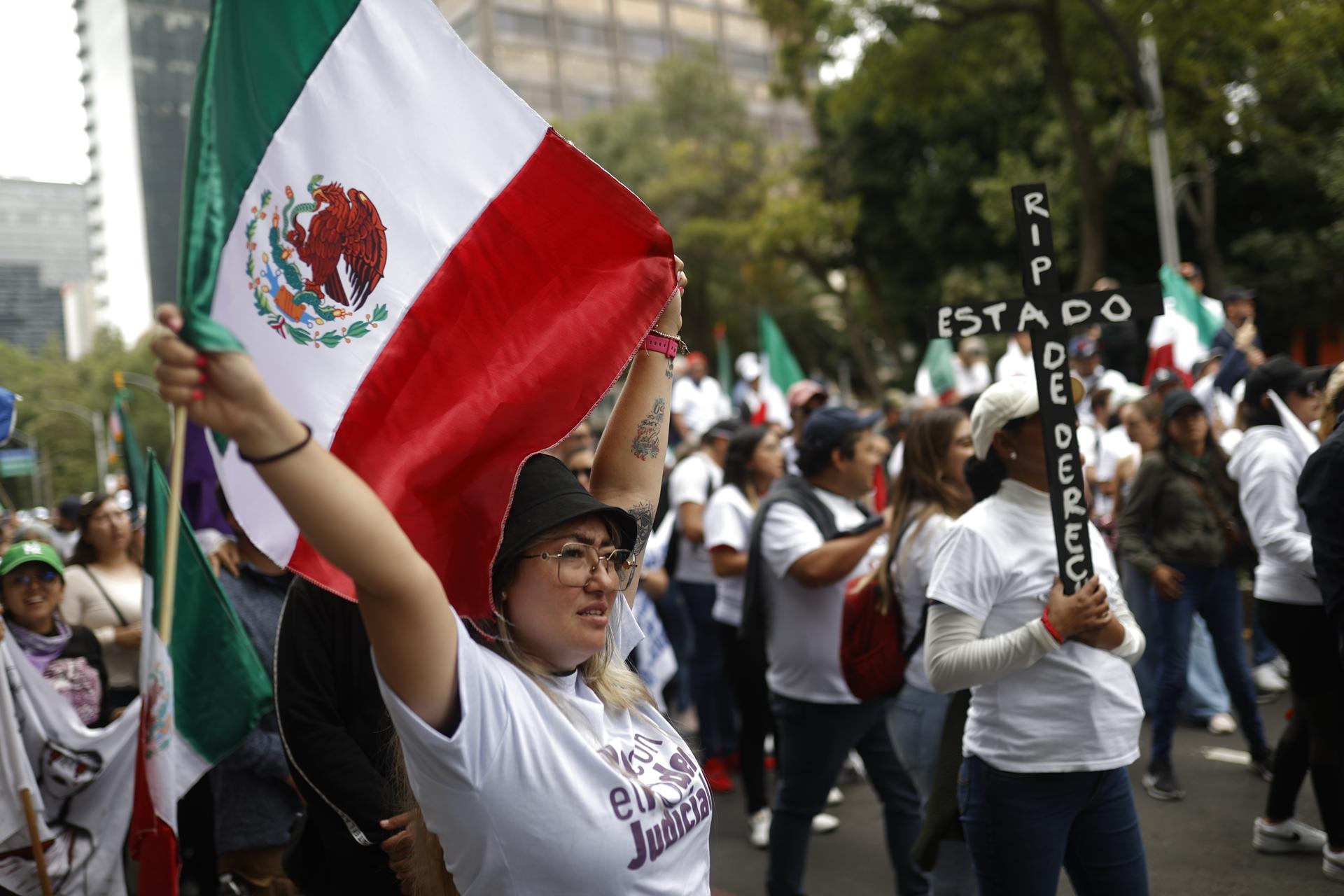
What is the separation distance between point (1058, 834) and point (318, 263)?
2.42 m

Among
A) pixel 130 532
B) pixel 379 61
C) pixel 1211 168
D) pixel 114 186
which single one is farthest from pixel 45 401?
pixel 379 61

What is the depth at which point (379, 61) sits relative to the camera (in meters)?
2.79

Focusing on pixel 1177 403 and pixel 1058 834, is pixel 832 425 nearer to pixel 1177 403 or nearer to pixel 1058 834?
pixel 1058 834

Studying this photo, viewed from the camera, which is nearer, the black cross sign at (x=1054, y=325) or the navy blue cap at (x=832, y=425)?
the black cross sign at (x=1054, y=325)

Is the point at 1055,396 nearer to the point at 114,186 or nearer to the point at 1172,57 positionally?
the point at 1172,57

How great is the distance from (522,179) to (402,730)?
1540 mm

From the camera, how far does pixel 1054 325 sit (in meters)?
3.38

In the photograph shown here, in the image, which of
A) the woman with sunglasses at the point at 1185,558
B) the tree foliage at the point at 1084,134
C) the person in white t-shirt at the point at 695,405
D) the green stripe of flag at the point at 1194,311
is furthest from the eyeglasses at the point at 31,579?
the tree foliage at the point at 1084,134

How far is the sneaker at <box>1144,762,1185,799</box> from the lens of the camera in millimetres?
6016

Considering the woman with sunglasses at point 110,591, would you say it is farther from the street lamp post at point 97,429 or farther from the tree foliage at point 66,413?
the street lamp post at point 97,429

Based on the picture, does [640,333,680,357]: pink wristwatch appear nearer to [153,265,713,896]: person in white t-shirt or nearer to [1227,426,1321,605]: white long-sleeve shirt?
[153,265,713,896]: person in white t-shirt

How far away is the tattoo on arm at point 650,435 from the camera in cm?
280

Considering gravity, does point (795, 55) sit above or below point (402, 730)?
above

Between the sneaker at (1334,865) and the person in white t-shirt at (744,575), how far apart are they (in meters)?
2.51
